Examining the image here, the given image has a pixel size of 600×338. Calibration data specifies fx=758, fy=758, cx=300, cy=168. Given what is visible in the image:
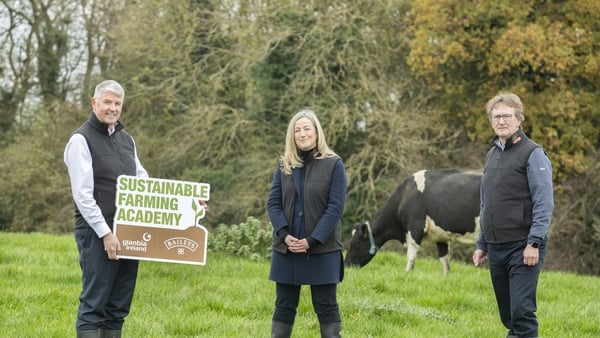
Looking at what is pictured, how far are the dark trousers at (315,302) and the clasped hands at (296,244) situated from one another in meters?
0.33

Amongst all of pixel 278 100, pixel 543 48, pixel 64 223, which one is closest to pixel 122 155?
pixel 543 48

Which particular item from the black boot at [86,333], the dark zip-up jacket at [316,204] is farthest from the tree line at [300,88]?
the black boot at [86,333]

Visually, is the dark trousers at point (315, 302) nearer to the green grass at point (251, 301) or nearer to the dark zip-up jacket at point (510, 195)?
the green grass at point (251, 301)

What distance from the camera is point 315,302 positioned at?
19.3 feet

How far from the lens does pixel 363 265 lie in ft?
39.3

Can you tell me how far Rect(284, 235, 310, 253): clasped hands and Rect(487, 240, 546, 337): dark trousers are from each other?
1.53 meters

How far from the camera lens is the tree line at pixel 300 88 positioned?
1942 cm

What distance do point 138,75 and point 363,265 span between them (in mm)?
15468

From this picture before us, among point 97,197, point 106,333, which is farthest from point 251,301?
point 97,197

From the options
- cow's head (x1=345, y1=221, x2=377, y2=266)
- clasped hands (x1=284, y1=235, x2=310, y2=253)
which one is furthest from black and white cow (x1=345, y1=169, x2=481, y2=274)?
clasped hands (x1=284, y1=235, x2=310, y2=253)

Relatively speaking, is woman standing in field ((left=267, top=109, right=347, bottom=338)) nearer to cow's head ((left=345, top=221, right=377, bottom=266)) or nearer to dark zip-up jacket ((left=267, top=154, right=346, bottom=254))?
dark zip-up jacket ((left=267, top=154, right=346, bottom=254))

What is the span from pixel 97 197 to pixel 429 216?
7.05m

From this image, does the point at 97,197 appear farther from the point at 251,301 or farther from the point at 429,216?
the point at 429,216

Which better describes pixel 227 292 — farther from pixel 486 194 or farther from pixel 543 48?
pixel 543 48
